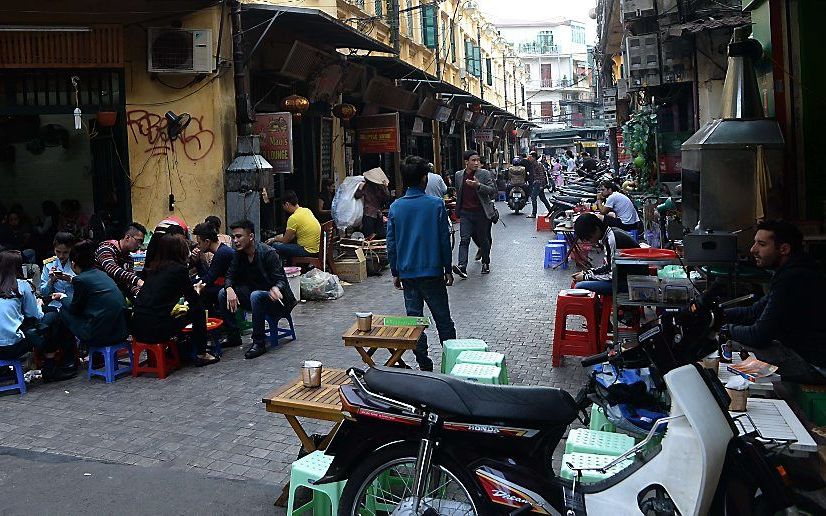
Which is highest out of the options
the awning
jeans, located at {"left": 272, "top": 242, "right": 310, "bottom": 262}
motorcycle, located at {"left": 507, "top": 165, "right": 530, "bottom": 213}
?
the awning

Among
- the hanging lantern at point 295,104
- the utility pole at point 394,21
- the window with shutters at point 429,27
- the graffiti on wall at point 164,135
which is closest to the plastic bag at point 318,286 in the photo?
the graffiti on wall at point 164,135

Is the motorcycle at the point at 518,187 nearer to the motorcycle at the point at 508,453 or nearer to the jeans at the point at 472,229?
the jeans at the point at 472,229

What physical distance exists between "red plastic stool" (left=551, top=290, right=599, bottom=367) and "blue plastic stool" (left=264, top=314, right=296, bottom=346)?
2896mm

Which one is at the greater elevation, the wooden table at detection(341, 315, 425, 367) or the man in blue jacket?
the man in blue jacket

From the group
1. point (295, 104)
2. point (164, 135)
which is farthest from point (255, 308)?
point (295, 104)

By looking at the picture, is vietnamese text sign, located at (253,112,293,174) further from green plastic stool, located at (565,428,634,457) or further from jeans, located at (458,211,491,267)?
green plastic stool, located at (565,428,634,457)

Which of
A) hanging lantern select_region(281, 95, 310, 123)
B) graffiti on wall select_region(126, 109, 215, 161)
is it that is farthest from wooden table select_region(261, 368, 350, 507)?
hanging lantern select_region(281, 95, 310, 123)

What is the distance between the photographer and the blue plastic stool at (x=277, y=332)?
7.80 meters

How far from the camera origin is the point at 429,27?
82.4 feet

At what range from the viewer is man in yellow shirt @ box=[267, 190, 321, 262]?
10.8 meters

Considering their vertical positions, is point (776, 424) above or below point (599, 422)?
above

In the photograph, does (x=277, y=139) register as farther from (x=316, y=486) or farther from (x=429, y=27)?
(x=429, y=27)

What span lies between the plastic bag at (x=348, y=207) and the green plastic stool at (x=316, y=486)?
9.11m

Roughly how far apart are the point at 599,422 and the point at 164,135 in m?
8.53
